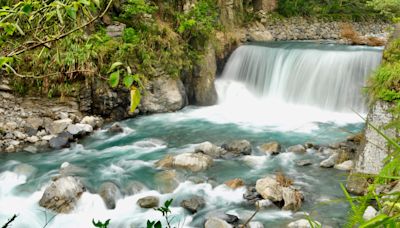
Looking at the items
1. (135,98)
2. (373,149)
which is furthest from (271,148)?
(135,98)

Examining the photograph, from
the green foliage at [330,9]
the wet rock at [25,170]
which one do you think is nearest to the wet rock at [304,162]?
the wet rock at [25,170]

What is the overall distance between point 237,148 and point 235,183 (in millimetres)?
1443

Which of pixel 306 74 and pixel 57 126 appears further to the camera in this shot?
pixel 306 74

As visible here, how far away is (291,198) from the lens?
5199 mm

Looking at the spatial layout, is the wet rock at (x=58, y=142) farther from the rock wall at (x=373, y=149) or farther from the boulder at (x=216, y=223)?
the rock wall at (x=373, y=149)

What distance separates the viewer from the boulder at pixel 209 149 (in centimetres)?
696

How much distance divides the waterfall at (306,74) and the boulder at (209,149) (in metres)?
4.18

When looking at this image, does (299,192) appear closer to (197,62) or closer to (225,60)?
(197,62)

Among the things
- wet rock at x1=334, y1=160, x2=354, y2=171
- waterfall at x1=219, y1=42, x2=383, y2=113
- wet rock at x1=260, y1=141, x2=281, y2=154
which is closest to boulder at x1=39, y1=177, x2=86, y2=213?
wet rock at x1=260, y1=141, x2=281, y2=154

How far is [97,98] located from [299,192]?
5123mm

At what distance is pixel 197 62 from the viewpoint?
1038cm

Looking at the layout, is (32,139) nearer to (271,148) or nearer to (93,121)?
(93,121)

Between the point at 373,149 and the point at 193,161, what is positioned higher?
the point at 373,149

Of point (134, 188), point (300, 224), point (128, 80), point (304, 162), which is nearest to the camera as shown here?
point (128, 80)
